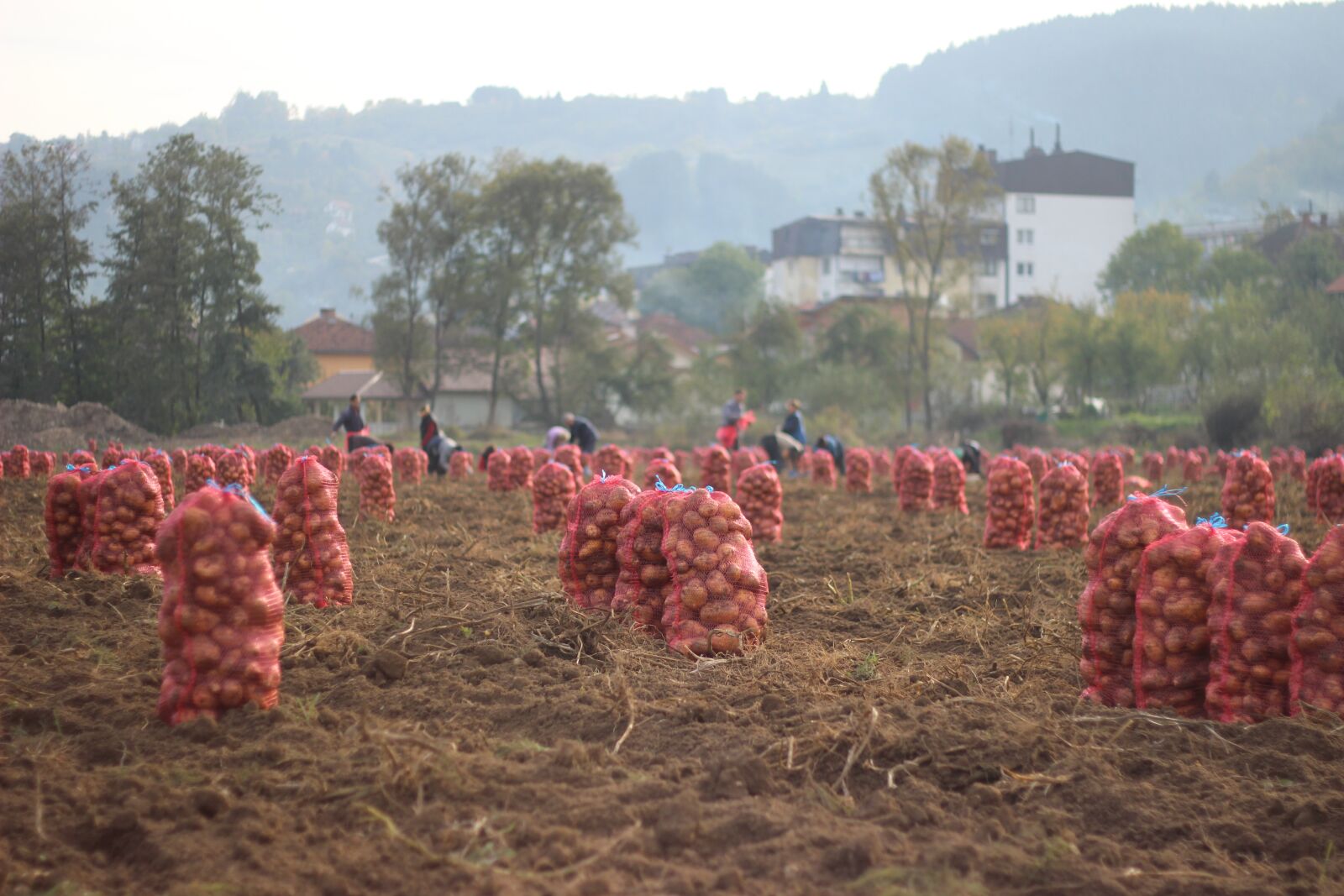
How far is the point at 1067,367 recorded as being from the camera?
4978 centimetres

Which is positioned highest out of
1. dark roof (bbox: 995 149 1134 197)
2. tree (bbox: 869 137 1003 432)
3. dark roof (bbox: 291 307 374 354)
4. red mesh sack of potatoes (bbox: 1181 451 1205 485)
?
dark roof (bbox: 995 149 1134 197)

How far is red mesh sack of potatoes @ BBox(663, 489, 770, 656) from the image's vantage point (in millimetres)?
6164

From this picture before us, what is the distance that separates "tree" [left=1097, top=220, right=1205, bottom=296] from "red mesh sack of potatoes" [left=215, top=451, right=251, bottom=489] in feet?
228

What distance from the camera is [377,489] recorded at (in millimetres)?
12914

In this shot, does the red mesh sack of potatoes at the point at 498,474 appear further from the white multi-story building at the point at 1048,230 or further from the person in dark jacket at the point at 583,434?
the white multi-story building at the point at 1048,230

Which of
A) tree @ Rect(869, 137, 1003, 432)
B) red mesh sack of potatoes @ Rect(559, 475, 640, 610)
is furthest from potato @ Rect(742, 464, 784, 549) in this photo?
tree @ Rect(869, 137, 1003, 432)

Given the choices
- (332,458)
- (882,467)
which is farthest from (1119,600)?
(882,467)

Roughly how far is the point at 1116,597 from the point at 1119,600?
0.02 m

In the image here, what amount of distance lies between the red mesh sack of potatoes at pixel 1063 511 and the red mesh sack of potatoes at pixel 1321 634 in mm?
5856

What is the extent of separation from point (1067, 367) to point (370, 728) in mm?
48683

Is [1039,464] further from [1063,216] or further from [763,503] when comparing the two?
[1063,216]

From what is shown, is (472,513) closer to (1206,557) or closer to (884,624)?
(884,624)

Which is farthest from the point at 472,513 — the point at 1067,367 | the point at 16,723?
the point at 1067,367

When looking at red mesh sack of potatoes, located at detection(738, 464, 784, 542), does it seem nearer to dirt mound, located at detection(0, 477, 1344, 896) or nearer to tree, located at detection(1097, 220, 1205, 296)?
dirt mound, located at detection(0, 477, 1344, 896)
